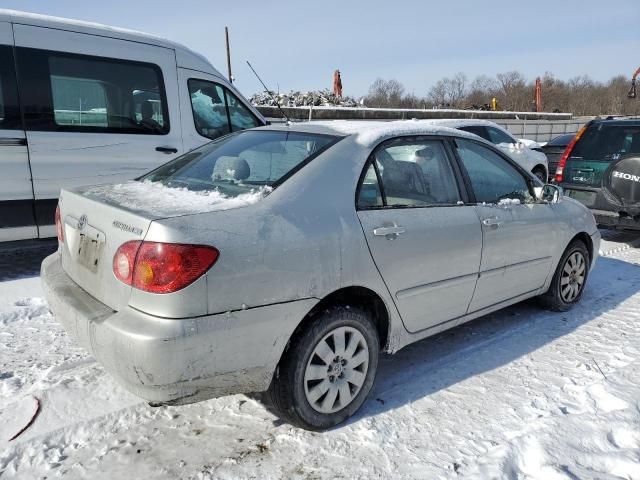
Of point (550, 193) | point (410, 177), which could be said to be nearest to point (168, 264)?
point (410, 177)

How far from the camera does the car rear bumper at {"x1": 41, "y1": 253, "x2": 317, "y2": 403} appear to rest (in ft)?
7.09

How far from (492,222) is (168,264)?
2.25 meters

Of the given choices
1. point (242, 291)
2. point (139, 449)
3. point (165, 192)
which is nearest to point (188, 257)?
point (242, 291)

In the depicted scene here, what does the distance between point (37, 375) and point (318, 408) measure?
1765 millimetres

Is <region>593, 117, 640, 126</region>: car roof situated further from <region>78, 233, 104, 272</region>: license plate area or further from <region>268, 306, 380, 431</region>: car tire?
<region>78, 233, 104, 272</region>: license plate area

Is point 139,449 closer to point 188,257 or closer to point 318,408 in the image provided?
point 318,408

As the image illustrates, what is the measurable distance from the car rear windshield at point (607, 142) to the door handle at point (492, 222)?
412 centimetres

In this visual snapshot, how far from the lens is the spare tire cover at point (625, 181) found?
6121 mm

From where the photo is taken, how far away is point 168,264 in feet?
7.12

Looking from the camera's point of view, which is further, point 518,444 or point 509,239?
point 509,239

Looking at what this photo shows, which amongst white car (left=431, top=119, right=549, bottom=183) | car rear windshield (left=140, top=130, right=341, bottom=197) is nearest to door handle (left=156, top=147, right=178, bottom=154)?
car rear windshield (left=140, top=130, right=341, bottom=197)

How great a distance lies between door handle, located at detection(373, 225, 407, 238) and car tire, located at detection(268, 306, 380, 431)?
0.43m

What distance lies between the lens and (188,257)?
2.18 m

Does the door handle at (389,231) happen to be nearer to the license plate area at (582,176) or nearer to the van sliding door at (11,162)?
the van sliding door at (11,162)
